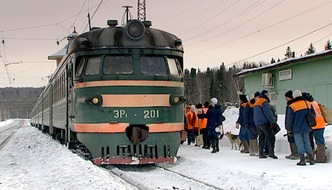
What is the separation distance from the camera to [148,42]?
41.3 feet

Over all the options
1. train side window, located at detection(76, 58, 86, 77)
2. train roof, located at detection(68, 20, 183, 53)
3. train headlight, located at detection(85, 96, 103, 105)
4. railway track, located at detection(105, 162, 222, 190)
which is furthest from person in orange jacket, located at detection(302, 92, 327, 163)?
train side window, located at detection(76, 58, 86, 77)

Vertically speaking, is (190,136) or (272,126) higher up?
(272,126)

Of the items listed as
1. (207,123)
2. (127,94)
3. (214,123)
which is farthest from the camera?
(207,123)

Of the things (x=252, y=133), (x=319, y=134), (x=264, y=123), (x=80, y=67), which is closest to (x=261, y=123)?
(x=264, y=123)

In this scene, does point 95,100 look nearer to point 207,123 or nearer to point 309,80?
point 207,123

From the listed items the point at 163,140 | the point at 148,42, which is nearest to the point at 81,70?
the point at 148,42

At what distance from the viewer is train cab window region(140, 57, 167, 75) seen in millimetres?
12422

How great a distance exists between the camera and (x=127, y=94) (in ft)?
39.4

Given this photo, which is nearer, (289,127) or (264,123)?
(289,127)

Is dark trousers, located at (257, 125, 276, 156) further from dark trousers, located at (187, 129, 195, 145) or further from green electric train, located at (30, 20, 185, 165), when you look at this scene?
dark trousers, located at (187, 129, 195, 145)

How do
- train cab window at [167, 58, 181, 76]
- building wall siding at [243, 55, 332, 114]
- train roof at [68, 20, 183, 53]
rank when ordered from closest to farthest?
train roof at [68, 20, 183, 53] → train cab window at [167, 58, 181, 76] → building wall siding at [243, 55, 332, 114]

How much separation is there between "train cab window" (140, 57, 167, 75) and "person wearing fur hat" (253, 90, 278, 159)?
264 centimetres

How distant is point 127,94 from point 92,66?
119cm

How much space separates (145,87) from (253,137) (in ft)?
12.2
